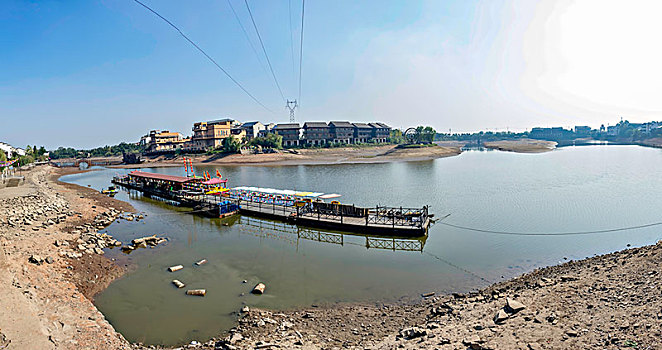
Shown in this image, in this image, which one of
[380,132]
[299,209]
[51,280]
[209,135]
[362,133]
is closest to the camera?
[51,280]

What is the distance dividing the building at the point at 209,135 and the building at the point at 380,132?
210 feet

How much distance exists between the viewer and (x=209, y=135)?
441 feet

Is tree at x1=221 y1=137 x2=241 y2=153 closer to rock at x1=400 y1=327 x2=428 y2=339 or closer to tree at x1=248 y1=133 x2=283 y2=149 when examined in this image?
tree at x1=248 y1=133 x2=283 y2=149

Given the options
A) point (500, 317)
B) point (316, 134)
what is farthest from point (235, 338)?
point (316, 134)

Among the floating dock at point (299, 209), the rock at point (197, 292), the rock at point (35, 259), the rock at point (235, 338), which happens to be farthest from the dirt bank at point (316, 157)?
the rock at point (235, 338)

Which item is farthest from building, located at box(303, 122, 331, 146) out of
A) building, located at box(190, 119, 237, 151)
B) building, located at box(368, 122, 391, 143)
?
building, located at box(190, 119, 237, 151)

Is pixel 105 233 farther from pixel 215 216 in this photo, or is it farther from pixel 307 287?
pixel 307 287

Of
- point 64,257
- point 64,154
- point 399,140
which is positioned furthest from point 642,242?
point 64,154

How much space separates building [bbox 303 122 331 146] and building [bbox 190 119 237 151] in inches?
1279

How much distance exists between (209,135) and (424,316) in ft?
441

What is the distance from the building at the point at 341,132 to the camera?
138m

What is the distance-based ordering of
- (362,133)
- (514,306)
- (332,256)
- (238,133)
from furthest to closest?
(362,133)
(238,133)
(332,256)
(514,306)

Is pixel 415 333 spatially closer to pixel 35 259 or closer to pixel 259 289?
pixel 259 289

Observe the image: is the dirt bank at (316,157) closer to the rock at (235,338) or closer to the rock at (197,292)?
the rock at (197,292)
